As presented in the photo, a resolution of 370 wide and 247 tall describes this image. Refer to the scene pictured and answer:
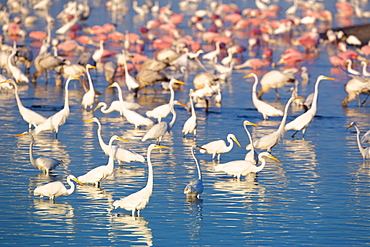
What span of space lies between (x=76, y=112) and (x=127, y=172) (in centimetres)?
587

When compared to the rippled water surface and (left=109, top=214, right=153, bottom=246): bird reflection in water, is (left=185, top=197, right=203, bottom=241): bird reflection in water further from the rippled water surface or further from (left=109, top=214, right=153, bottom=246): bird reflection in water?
(left=109, top=214, right=153, bottom=246): bird reflection in water

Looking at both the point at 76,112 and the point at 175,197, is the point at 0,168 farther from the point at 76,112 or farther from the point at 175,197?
the point at 76,112

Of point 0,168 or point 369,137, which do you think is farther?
point 369,137

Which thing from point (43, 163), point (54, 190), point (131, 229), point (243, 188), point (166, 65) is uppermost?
point (166, 65)

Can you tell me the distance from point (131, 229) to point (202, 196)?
5.68 feet

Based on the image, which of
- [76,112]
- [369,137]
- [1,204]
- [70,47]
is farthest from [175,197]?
[70,47]

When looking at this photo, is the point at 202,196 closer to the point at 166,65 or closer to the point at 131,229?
the point at 131,229

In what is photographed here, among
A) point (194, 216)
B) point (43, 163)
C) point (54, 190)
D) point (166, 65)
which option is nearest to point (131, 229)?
point (194, 216)

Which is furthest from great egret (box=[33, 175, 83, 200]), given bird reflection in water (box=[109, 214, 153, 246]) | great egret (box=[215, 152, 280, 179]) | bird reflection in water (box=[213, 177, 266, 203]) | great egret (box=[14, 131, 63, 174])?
great egret (box=[215, 152, 280, 179])

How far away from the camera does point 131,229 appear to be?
8891 millimetres

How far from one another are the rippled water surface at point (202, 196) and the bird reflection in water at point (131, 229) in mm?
12

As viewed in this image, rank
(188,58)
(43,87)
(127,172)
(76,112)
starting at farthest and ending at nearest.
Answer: (188,58) < (43,87) < (76,112) < (127,172)

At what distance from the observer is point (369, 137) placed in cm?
1348

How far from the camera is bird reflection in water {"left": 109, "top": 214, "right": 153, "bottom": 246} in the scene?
8508 millimetres
